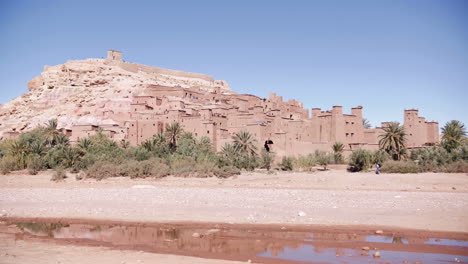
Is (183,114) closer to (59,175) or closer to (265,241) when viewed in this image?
(59,175)

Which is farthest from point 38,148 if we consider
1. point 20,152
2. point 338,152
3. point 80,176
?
point 338,152

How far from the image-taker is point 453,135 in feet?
106

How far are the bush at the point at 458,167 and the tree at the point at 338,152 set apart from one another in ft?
29.6

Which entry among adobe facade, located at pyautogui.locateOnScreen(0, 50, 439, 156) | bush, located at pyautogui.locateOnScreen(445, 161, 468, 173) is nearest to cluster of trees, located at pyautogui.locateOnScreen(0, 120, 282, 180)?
adobe facade, located at pyautogui.locateOnScreen(0, 50, 439, 156)

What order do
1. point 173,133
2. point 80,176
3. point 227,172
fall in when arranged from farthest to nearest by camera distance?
point 173,133, point 227,172, point 80,176

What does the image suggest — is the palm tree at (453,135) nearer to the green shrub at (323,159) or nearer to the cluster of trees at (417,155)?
the cluster of trees at (417,155)

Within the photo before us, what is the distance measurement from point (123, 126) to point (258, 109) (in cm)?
1486

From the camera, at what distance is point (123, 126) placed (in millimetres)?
44719

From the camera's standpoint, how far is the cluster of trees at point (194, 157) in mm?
27906

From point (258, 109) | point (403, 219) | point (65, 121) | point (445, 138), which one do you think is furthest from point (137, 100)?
point (403, 219)

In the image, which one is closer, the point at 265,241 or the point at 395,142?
the point at 265,241

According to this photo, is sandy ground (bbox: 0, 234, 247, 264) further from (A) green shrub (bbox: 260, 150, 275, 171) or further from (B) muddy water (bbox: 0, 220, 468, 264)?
(A) green shrub (bbox: 260, 150, 275, 171)

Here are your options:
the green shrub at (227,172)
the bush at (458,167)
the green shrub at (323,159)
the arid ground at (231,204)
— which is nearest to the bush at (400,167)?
the bush at (458,167)

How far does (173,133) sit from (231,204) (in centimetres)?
2166
